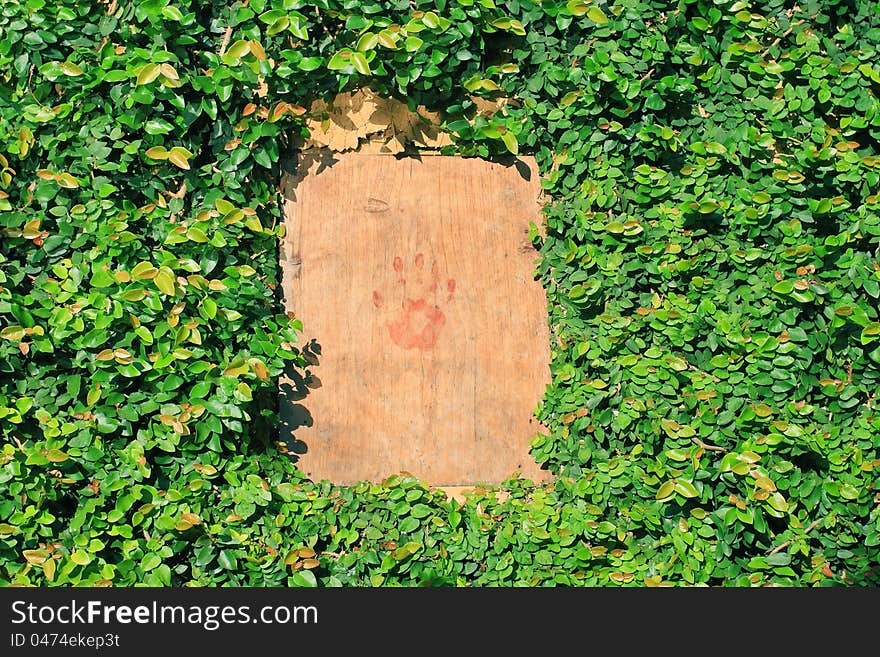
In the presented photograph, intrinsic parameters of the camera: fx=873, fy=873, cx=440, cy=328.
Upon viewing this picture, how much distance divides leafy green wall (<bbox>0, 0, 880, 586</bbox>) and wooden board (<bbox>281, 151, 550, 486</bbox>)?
3.8 inches

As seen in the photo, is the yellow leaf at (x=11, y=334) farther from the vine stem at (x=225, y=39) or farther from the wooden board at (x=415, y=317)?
the vine stem at (x=225, y=39)

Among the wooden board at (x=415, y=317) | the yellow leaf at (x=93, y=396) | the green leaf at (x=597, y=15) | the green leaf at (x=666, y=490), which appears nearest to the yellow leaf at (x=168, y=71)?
the wooden board at (x=415, y=317)

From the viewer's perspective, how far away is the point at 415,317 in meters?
2.89

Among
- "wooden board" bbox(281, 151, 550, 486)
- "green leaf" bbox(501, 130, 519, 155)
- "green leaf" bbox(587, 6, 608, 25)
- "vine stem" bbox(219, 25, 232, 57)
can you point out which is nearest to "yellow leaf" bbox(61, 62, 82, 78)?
"vine stem" bbox(219, 25, 232, 57)

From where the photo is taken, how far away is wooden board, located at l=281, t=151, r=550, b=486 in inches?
→ 113

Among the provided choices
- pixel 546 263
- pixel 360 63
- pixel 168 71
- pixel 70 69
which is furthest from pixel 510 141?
pixel 70 69

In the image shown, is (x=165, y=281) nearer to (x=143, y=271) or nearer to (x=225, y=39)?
(x=143, y=271)

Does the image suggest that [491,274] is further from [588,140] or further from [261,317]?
[261,317]

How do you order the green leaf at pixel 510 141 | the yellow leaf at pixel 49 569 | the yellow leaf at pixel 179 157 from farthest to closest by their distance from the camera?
the green leaf at pixel 510 141, the yellow leaf at pixel 179 157, the yellow leaf at pixel 49 569

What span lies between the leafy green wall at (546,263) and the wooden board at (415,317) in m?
0.10

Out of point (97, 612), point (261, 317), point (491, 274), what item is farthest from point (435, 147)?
point (97, 612)

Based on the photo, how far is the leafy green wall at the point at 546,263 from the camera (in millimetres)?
2545

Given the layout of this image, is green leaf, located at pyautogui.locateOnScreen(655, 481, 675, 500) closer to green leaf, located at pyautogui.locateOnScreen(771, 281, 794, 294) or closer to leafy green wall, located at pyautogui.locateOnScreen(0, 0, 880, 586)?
leafy green wall, located at pyautogui.locateOnScreen(0, 0, 880, 586)

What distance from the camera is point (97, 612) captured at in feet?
8.11
